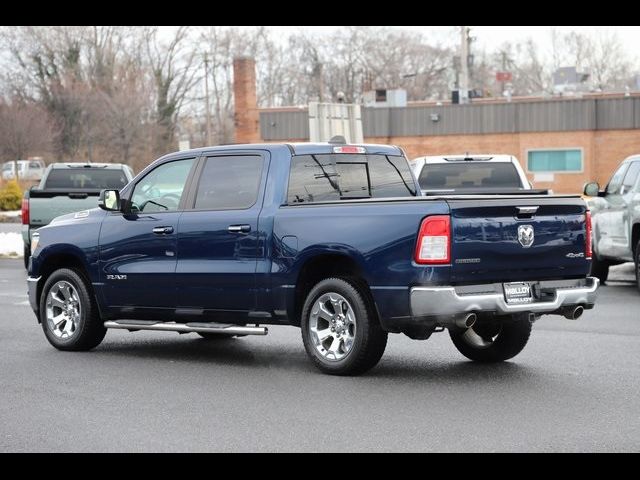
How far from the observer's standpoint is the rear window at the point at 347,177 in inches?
412

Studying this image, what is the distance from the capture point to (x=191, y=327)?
35.3ft

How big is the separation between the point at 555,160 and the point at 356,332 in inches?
1829

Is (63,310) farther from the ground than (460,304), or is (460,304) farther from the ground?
(460,304)

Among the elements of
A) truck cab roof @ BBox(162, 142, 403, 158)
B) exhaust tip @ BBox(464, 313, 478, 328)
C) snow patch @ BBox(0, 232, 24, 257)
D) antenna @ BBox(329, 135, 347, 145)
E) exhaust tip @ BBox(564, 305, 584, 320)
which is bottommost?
snow patch @ BBox(0, 232, 24, 257)

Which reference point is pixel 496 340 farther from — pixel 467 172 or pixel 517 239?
pixel 467 172

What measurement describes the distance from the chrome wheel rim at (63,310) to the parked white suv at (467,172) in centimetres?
763

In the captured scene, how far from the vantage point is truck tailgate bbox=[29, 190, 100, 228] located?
2125 centimetres

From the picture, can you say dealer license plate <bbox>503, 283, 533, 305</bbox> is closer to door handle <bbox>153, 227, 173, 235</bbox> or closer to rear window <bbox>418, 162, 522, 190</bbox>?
door handle <bbox>153, 227, 173, 235</bbox>

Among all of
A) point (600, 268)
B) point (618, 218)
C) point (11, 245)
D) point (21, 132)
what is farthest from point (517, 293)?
point (21, 132)

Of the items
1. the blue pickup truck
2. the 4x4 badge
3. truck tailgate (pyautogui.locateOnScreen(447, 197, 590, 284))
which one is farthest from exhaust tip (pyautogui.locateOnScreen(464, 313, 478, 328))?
the 4x4 badge

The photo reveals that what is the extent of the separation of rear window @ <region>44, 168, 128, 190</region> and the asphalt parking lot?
1034 cm

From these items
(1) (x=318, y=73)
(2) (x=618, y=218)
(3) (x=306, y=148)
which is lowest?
(2) (x=618, y=218)
